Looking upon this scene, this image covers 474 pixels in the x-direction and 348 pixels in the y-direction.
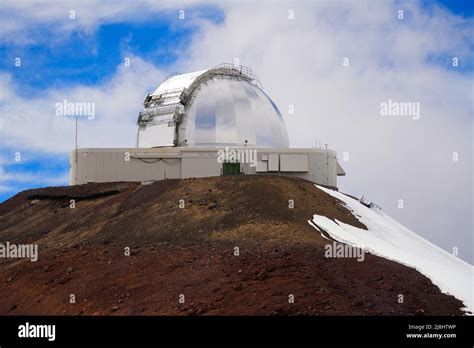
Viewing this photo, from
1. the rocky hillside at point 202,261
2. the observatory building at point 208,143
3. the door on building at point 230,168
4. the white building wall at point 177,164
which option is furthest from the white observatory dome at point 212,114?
the rocky hillside at point 202,261

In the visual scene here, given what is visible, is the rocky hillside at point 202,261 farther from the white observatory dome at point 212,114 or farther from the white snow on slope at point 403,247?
the white observatory dome at point 212,114

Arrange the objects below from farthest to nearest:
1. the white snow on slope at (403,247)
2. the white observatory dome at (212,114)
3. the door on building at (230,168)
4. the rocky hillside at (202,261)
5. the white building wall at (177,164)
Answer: the white observatory dome at (212,114) → the white building wall at (177,164) → the door on building at (230,168) → the white snow on slope at (403,247) → the rocky hillside at (202,261)

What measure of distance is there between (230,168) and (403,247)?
864 cm

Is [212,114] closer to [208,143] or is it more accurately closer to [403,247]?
[208,143]

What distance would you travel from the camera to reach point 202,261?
19938 millimetres

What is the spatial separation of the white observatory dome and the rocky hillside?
5516mm

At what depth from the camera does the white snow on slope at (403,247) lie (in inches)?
782

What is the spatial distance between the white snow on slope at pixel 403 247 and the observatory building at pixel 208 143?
3.37m

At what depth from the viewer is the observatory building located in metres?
32.7

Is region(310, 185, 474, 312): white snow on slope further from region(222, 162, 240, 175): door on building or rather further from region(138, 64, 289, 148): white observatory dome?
region(138, 64, 289, 148): white observatory dome

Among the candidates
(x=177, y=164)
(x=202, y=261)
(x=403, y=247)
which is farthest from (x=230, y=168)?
(x=202, y=261)
